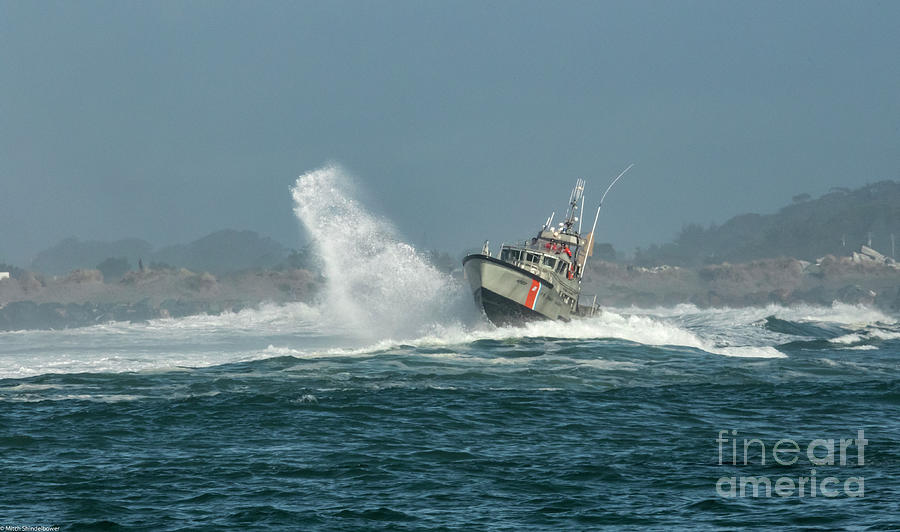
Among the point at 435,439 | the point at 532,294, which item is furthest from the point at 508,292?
the point at 435,439

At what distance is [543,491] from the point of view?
1605 centimetres

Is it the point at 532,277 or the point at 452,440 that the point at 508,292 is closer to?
the point at 532,277

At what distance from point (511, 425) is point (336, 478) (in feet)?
22.4

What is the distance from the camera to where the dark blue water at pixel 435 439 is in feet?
48.1

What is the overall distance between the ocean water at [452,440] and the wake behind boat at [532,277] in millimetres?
5796

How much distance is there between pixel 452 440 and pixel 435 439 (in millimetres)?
425

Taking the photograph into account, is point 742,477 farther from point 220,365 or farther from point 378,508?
point 220,365

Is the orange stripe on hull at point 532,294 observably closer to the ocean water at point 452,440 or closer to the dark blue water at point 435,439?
the ocean water at point 452,440

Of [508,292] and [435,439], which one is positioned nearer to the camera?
[435,439]

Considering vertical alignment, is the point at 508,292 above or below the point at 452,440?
above

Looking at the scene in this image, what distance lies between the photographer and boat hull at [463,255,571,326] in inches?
1929

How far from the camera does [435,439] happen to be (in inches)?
822

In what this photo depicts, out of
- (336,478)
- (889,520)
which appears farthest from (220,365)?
(889,520)

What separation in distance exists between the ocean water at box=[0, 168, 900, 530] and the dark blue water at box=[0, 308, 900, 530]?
72 mm
